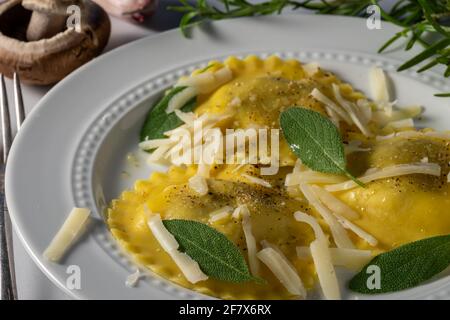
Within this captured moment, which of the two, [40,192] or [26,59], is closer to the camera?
[40,192]

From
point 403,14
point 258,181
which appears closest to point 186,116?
point 258,181

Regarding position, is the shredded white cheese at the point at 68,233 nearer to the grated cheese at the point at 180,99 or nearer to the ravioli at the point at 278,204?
the ravioli at the point at 278,204

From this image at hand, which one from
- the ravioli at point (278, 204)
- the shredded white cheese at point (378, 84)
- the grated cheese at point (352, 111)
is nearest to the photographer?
the ravioli at point (278, 204)

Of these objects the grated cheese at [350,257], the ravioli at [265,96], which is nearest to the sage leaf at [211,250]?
the grated cheese at [350,257]

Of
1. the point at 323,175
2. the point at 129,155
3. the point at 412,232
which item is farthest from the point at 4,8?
the point at 412,232

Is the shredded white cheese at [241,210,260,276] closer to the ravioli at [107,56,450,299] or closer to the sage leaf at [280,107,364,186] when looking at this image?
the ravioli at [107,56,450,299]

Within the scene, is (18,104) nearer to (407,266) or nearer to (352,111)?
(352,111)

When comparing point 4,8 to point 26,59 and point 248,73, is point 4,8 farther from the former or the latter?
point 248,73
